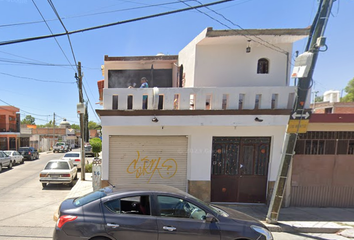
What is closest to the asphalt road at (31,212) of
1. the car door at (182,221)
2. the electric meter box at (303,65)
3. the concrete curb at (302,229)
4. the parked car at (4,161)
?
the concrete curb at (302,229)

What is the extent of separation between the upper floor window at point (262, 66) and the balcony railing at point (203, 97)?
1269 millimetres

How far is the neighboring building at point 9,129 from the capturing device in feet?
70.2

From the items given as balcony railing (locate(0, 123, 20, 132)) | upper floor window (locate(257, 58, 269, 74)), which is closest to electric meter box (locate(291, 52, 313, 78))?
upper floor window (locate(257, 58, 269, 74))

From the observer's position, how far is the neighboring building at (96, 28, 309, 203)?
5.47m

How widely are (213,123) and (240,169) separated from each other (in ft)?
6.81

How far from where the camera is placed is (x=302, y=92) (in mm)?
4355

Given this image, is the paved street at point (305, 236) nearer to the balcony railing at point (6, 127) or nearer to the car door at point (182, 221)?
the car door at point (182, 221)

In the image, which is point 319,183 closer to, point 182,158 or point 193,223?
point 182,158

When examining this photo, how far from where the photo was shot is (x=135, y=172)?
237 inches

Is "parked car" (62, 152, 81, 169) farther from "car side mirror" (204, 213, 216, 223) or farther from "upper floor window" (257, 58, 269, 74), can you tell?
"upper floor window" (257, 58, 269, 74)

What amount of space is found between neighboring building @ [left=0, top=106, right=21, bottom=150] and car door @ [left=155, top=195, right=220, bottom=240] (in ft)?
90.6

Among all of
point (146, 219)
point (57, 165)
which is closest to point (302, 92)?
point (146, 219)

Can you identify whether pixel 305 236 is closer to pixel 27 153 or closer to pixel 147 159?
pixel 147 159

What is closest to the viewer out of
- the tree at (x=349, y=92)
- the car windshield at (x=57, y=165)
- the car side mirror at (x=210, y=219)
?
the car side mirror at (x=210, y=219)
